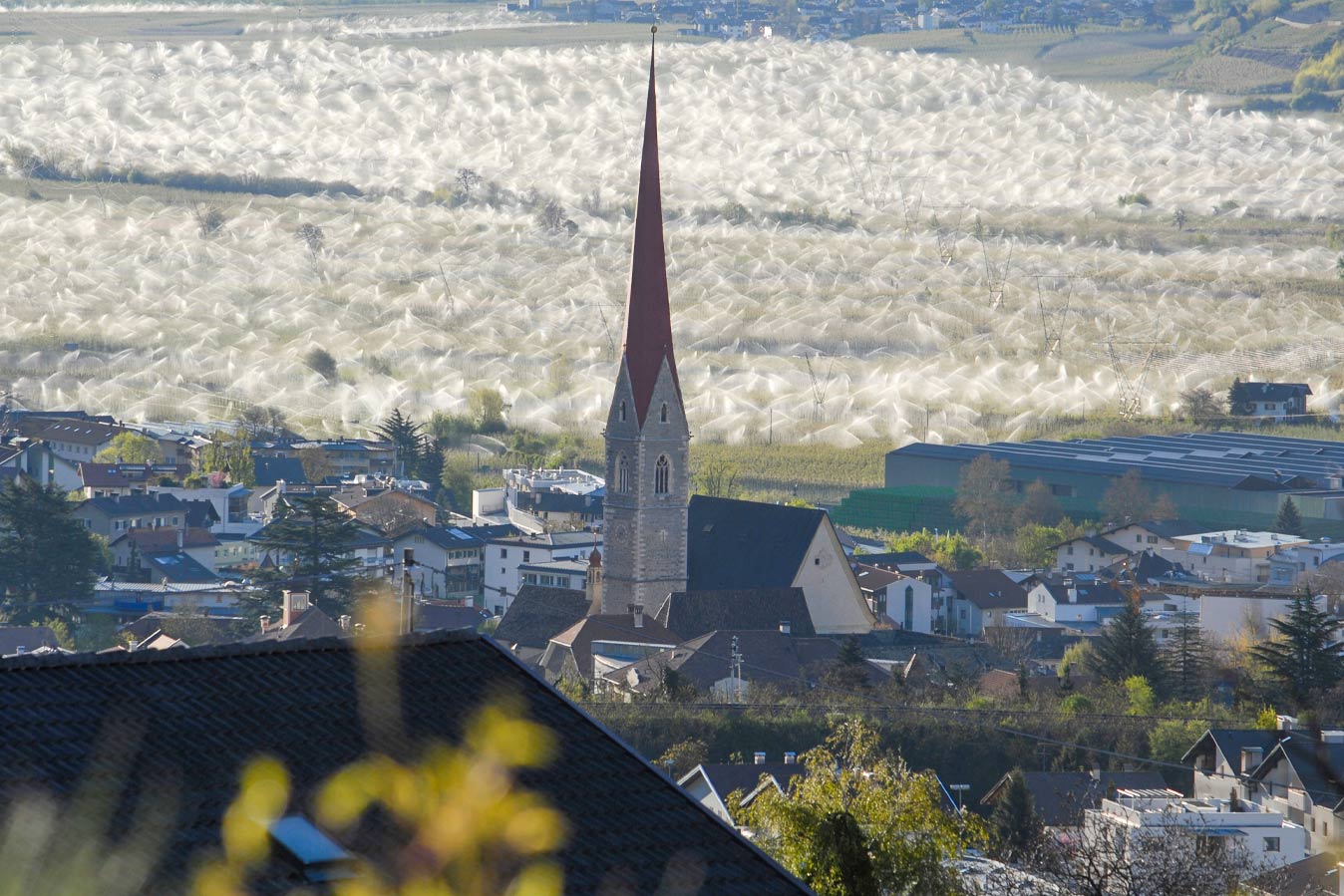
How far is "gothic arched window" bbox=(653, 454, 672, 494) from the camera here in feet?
163

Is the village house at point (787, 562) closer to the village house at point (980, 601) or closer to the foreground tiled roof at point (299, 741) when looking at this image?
the village house at point (980, 601)

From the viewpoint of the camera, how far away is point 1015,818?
2812 cm

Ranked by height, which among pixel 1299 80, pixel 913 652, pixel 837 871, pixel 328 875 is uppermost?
pixel 1299 80

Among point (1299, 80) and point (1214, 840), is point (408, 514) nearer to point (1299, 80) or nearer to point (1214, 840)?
point (1214, 840)

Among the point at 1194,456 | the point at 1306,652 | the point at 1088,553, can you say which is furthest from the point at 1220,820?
the point at 1194,456

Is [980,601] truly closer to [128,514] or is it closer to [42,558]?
[42,558]

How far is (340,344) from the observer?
96875 millimetres

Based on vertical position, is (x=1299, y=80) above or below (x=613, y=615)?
above

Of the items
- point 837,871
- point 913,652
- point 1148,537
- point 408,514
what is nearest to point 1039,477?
point 1148,537

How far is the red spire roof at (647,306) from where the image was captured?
1949 inches

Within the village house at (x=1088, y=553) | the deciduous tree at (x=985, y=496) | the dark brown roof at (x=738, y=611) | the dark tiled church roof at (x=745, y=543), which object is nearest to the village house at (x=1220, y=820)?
the dark brown roof at (x=738, y=611)

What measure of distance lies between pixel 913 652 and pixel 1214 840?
77.7 feet

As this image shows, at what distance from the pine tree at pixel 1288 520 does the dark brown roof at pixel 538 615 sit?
23671 mm

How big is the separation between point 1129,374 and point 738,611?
51464mm
